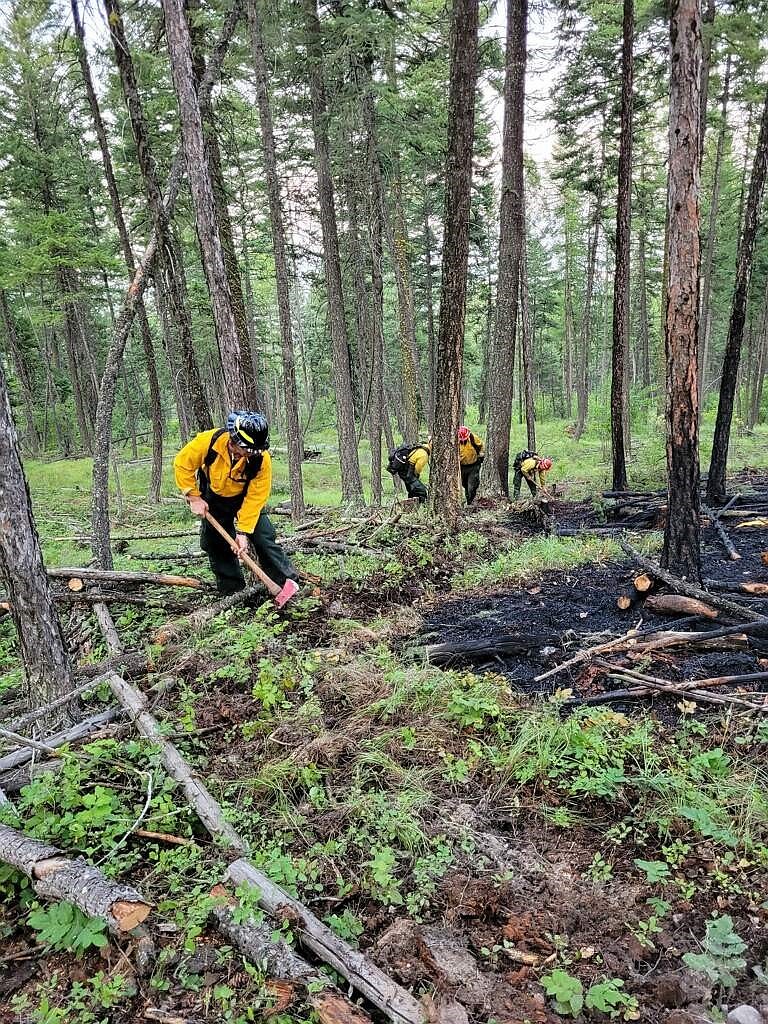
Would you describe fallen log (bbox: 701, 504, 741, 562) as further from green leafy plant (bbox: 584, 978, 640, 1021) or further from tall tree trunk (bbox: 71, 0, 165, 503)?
tall tree trunk (bbox: 71, 0, 165, 503)

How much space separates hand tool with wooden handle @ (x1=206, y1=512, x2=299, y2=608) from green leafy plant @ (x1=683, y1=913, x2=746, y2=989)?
437 centimetres

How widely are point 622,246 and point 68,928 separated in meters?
12.3

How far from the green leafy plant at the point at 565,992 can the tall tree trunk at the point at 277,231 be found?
34.9 ft

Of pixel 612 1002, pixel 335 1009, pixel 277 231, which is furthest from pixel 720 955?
pixel 277 231

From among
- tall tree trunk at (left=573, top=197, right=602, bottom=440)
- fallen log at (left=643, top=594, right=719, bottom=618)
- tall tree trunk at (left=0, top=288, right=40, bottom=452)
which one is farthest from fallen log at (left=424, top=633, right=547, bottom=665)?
tall tree trunk at (left=0, top=288, right=40, bottom=452)

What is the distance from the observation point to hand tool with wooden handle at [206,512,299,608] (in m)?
5.75

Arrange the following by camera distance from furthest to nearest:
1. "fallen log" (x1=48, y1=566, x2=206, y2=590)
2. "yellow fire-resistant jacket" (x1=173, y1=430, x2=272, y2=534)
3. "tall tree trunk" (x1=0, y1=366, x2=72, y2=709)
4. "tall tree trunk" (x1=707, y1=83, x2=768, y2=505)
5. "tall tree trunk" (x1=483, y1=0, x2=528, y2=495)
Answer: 1. "tall tree trunk" (x1=483, y1=0, x2=528, y2=495)
2. "tall tree trunk" (x1=707, y1=83, x2=768, y2=505)
3. "fallen log" (x1=48, y1=566, x2=206, y2=590)
4. "yellow fire-resistant jacket" (x1=173, y1=430, x2=272, y2=534)
5. "tall tree trunk" (x1=0, y1=366, x2=72, y2=709)

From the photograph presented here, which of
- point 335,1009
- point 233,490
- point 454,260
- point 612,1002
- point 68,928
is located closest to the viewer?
point 335,1009

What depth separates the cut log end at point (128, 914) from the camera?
90.2 inches

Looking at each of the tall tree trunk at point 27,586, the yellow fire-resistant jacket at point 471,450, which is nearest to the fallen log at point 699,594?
the tall tree trunk at point 27,586

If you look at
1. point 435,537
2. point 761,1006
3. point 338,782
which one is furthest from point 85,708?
point 435,537

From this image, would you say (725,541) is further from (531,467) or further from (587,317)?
(587,317)

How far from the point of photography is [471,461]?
40.2ft

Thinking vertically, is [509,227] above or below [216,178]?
below
